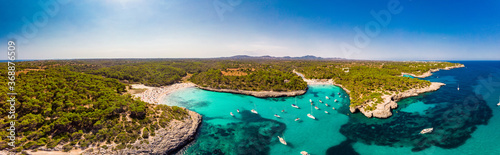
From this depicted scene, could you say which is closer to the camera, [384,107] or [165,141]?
[165,141]

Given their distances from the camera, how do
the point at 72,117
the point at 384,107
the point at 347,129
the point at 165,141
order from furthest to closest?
the point at 384,107, the point at 347,129, the point at 165,141, the point at 72,117

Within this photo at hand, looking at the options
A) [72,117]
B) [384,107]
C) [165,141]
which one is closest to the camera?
[72,117]

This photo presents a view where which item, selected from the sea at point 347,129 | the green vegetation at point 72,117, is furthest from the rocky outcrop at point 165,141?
the sea at point 347,129

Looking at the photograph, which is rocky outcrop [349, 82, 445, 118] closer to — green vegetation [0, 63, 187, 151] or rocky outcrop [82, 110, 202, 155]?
rocky outcrop [82, 110, 202, 155]

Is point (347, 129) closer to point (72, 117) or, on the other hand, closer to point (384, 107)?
point (384, 107)

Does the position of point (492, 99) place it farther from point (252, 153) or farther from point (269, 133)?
point (252, 153)

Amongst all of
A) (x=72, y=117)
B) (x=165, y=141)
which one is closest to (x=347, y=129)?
(x=165, y=141)

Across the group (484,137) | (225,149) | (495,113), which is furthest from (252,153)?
(495,113)
